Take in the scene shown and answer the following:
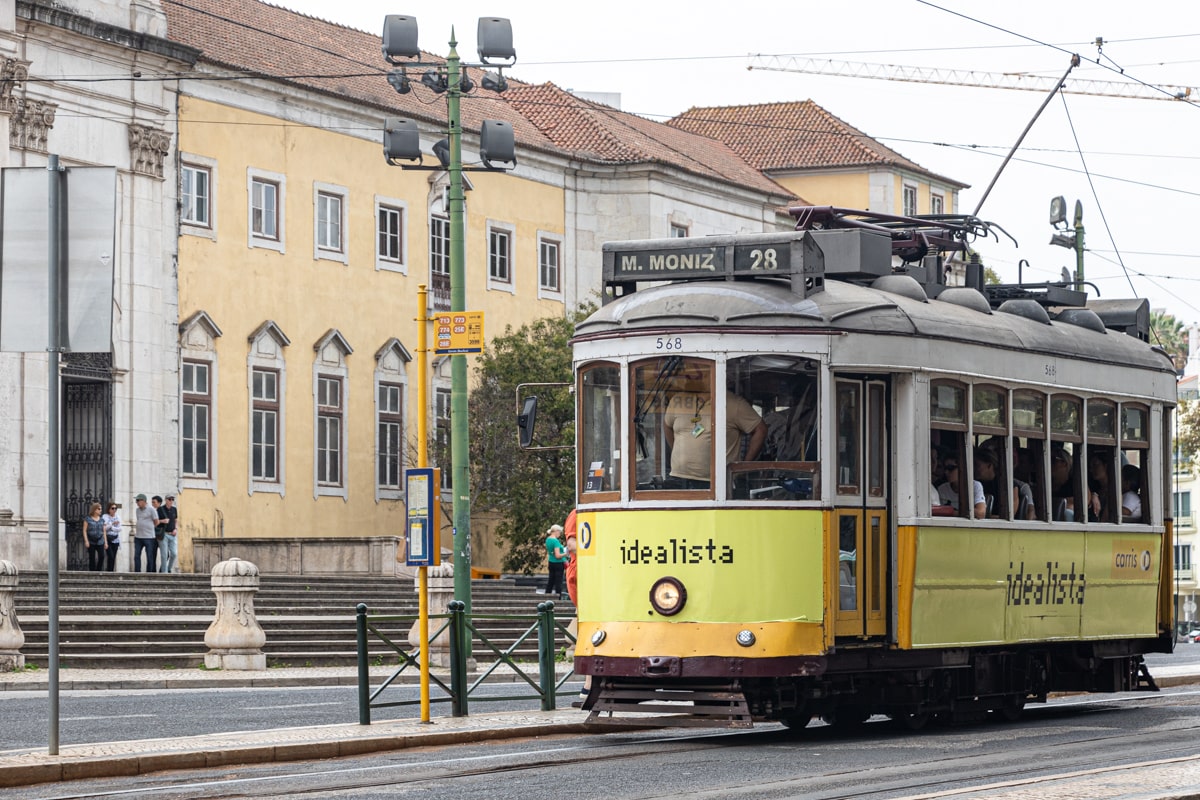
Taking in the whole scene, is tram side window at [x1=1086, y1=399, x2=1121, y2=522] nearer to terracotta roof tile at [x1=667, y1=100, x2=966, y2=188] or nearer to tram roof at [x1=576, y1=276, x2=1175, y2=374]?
tram roof at [x1=576, y1=276, x2=1175, y2=374]

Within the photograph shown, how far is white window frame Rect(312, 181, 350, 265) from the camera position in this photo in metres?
50.0

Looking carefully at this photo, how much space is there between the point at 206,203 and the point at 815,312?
107 feet

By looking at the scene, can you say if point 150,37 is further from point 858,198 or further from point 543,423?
point 858,198

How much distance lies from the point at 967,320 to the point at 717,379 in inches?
95.4

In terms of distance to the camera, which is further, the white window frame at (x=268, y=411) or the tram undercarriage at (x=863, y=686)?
the white window frame at (x=268, y=411)

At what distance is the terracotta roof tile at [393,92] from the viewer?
4869cm

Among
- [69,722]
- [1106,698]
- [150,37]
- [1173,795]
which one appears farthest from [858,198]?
[1173,795]

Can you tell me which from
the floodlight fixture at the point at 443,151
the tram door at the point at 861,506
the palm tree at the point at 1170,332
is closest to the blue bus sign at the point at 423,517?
the tram door at the point at 861,506

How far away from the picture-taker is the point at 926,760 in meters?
14.3

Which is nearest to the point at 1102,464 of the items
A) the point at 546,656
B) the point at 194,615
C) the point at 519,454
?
the point at 546,656

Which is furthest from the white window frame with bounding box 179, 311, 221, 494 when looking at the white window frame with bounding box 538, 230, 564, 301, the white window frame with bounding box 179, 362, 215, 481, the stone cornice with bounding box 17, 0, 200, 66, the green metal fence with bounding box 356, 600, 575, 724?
the green metal fence with bounding box 356, 600, 575, 724

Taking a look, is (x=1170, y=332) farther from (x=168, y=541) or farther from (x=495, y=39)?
(x=495, y=39)

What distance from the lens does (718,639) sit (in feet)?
50.6

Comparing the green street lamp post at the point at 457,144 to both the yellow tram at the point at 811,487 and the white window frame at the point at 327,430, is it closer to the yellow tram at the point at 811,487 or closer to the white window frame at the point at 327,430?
the yellow tram at the point at 811,487
